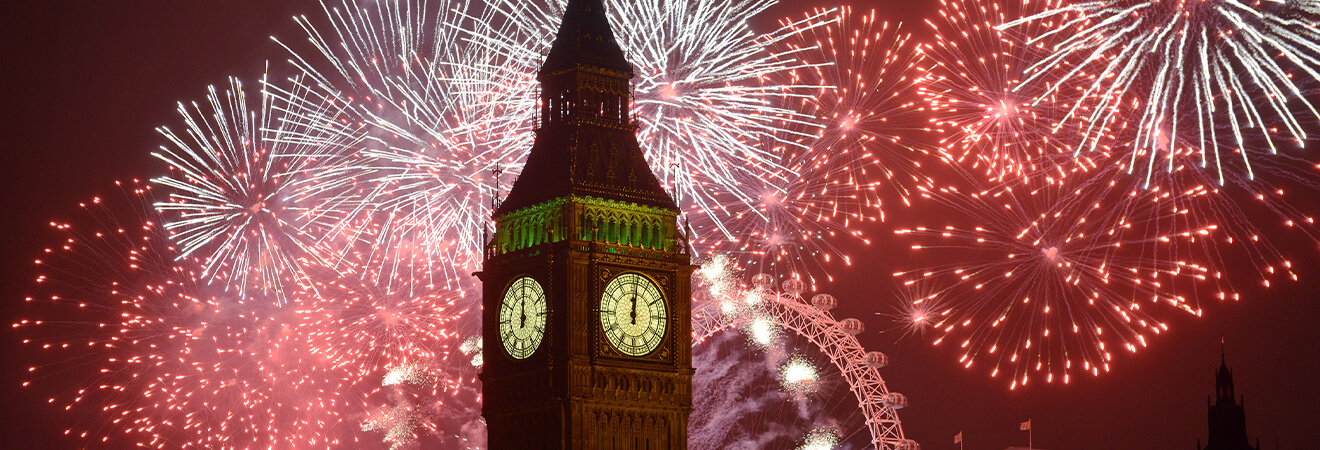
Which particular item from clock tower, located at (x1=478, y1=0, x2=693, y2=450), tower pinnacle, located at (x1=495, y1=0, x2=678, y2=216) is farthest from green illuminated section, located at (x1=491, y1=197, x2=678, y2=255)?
tower pinnacle, located at (x1=495, y1=0, x2=678, y2=216)

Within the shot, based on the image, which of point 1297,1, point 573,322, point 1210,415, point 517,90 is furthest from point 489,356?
point 1210,415

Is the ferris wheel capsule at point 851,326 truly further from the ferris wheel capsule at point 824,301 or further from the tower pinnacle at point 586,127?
the tower pinnacle at point 586,127

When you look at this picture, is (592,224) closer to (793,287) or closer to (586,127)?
(586,127)

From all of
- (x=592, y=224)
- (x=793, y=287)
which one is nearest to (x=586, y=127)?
(x=592, y=224)

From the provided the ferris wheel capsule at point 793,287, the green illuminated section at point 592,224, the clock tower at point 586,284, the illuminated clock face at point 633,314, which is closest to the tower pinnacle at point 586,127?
the clock tower at point 586,284

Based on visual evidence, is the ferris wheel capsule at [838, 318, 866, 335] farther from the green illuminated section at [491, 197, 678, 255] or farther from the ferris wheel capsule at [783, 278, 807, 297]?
the green illuminated section at [491, 197, 678, 255]

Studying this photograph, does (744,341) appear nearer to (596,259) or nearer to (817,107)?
(817,107)

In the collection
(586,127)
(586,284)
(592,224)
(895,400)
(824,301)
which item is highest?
(586,127)
